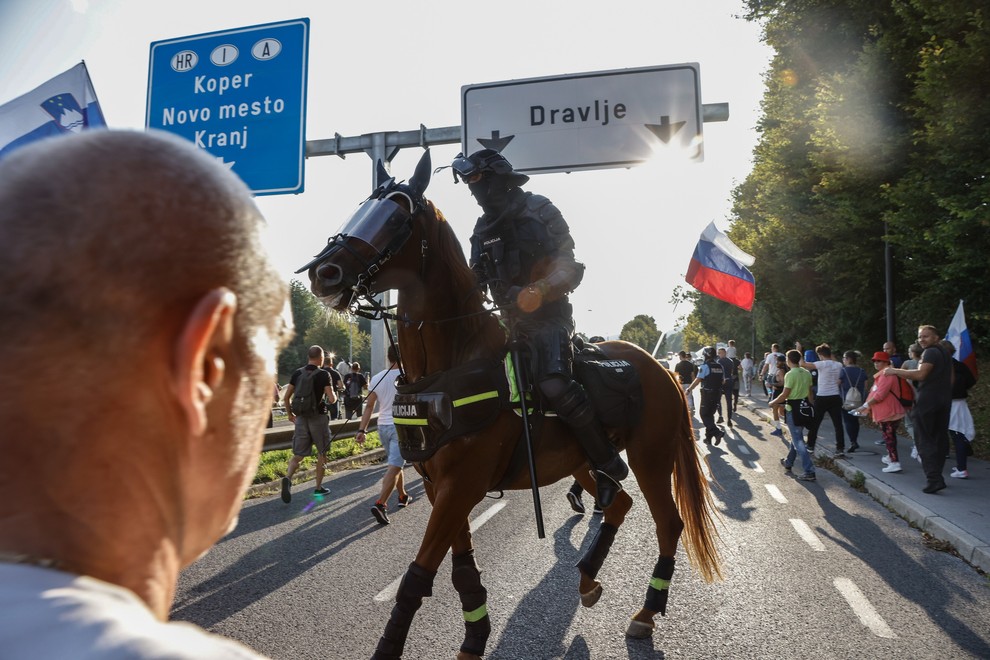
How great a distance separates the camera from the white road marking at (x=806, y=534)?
6934mm

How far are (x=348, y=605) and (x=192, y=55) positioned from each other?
578cm

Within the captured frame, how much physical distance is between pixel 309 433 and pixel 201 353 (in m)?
9.85

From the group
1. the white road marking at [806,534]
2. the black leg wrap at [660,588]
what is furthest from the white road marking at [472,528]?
the white road marking at [806,534]

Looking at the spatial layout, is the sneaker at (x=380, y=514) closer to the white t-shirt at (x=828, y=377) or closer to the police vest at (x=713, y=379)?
the white t-shirt at (x=828, y=377)

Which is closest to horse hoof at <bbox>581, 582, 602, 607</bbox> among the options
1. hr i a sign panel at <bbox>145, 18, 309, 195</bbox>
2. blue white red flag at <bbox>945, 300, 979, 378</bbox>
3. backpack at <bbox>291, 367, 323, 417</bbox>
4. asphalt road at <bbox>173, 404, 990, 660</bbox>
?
asphalt road at <bbox>173, 404, 990, 660</bbox>

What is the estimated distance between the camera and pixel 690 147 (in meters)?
8.13

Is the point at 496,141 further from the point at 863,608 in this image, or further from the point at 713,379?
the point at 713,379

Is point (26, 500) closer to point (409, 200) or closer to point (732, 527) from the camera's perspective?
point (409, 200)

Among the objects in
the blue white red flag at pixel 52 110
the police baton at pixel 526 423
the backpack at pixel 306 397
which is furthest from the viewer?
the backpack at pixel 306 397

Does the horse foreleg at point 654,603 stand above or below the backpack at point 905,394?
below

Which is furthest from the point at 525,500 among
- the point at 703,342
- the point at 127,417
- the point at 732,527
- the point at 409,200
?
the point at 703,342

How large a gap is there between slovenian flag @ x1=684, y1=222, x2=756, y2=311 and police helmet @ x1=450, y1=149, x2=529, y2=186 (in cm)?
1205

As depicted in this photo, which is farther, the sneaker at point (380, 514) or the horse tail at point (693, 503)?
the sneaker at point (380, 514)

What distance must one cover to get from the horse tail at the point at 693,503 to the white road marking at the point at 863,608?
3.05 ft
